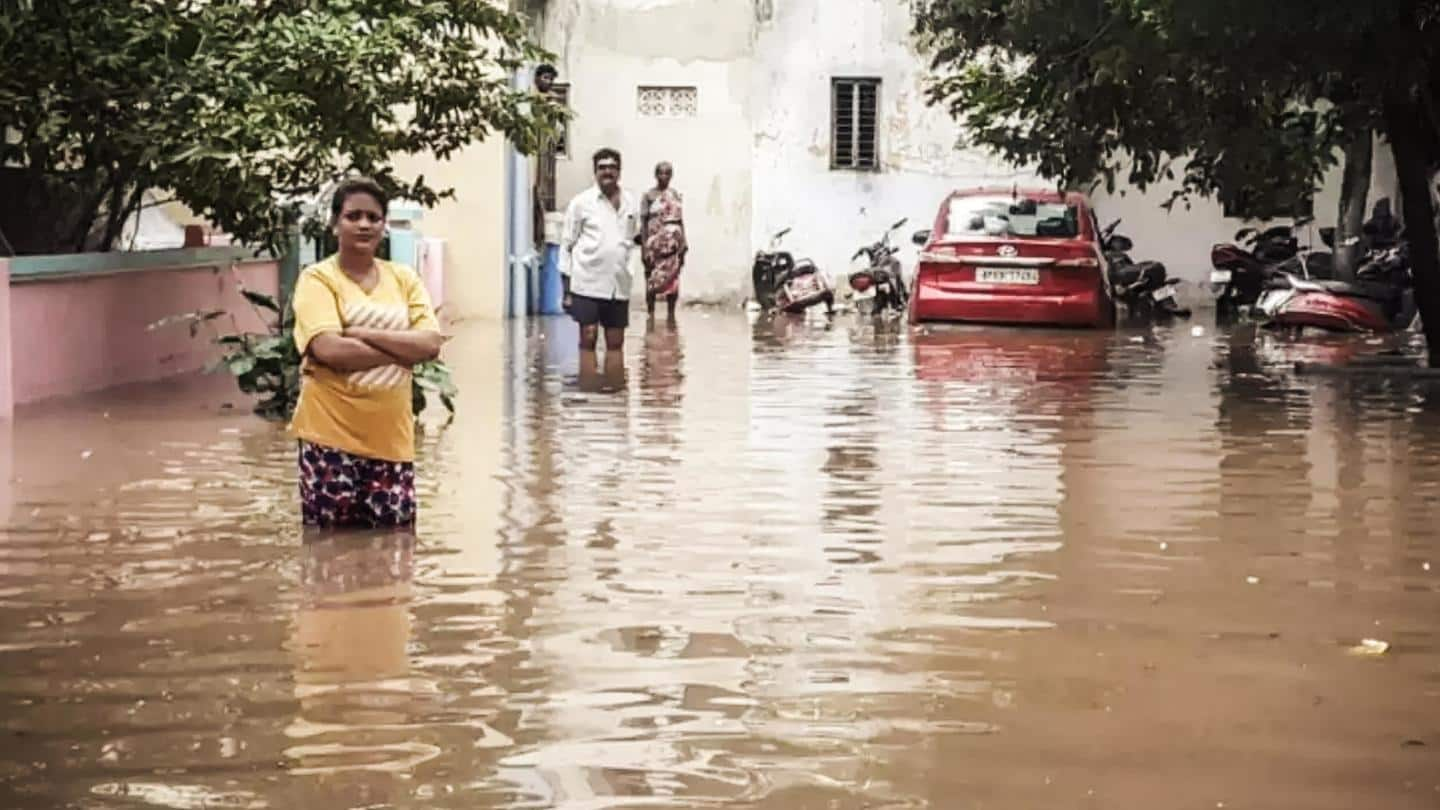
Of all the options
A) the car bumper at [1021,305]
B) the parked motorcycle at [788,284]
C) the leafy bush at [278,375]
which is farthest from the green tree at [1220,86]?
the parked motorcycle at [788,284]

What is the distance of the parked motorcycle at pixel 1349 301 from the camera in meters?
20.6

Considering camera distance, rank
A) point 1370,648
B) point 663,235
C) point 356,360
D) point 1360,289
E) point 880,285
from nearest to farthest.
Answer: point 1370,648
point 356,360
point 1360,289
point 663,235
point 880,285

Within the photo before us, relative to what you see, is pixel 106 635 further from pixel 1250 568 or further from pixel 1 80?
pixel 1 80

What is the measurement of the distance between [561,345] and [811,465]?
8.76 meters

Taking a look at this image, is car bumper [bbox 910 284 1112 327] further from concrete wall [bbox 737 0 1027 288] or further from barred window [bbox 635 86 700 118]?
barred window [bbox 635 86 700 118]

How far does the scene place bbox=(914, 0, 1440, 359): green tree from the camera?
13078 millimetres

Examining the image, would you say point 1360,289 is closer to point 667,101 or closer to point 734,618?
point 667,101

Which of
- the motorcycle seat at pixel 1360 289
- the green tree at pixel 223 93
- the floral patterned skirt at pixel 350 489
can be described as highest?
the green tree at pixel 223 93

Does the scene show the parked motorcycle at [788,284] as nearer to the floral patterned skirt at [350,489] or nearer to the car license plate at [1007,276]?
the car license plate at [1007,276]

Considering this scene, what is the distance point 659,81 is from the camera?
30.5 m

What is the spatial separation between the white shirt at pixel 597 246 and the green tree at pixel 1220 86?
3213 millimetres

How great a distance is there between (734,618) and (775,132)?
989 inches

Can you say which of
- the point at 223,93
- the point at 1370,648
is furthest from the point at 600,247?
the point at 1370,648

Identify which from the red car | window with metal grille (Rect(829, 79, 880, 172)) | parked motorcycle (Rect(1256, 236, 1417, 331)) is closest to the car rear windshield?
the red car
